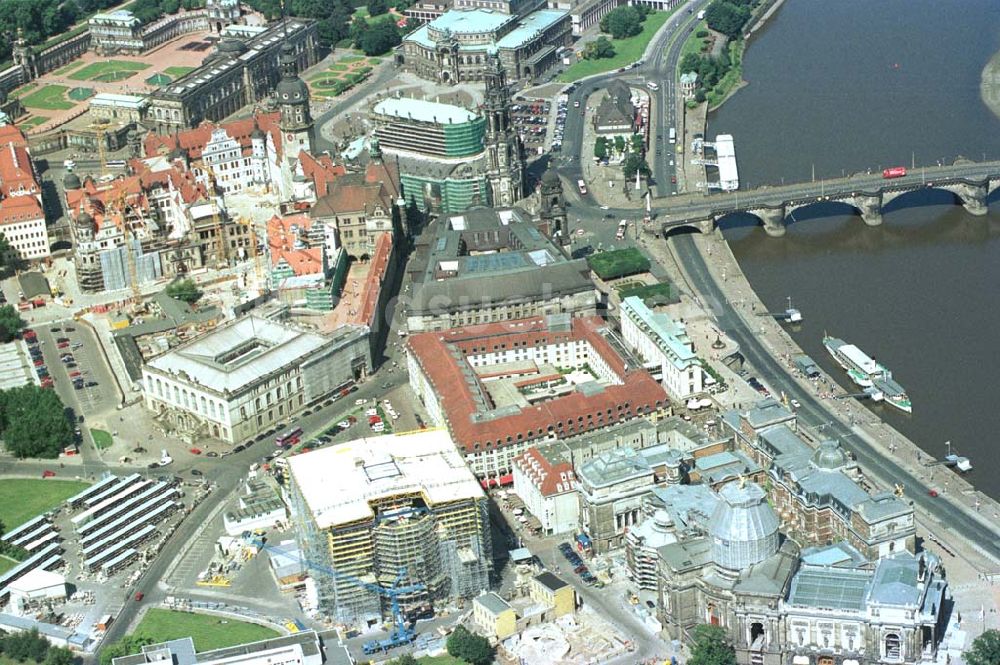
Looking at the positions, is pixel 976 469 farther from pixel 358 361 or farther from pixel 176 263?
pixel 176 263

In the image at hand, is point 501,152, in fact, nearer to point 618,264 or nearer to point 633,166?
point 633,166

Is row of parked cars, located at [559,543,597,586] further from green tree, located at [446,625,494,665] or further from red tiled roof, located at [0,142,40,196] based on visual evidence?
red tiled roof, located at [0,142,40,196]

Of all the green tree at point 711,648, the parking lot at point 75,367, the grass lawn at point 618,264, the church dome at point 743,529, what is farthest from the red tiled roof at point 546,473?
the grass lawn at point 618,264

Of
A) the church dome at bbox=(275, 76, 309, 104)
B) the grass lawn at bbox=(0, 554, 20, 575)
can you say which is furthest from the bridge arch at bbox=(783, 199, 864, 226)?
the grass lawn at bbox=(0, 554, 20, 575)

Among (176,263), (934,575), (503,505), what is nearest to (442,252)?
(176,263)

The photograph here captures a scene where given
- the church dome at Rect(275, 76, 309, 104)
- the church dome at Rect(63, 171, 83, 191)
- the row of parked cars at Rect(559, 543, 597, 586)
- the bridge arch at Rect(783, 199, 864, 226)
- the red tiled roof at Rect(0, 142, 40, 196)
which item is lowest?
the bridge arch at Rect(783, 199, 864, 226)

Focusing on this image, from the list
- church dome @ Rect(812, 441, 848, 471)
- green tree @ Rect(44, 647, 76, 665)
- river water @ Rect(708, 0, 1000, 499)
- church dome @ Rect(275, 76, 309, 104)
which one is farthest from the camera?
church dome @ Rect(275, 76, 309, 104)

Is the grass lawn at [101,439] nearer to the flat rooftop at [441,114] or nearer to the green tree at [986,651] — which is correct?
the flat rooftop at [441,114]
